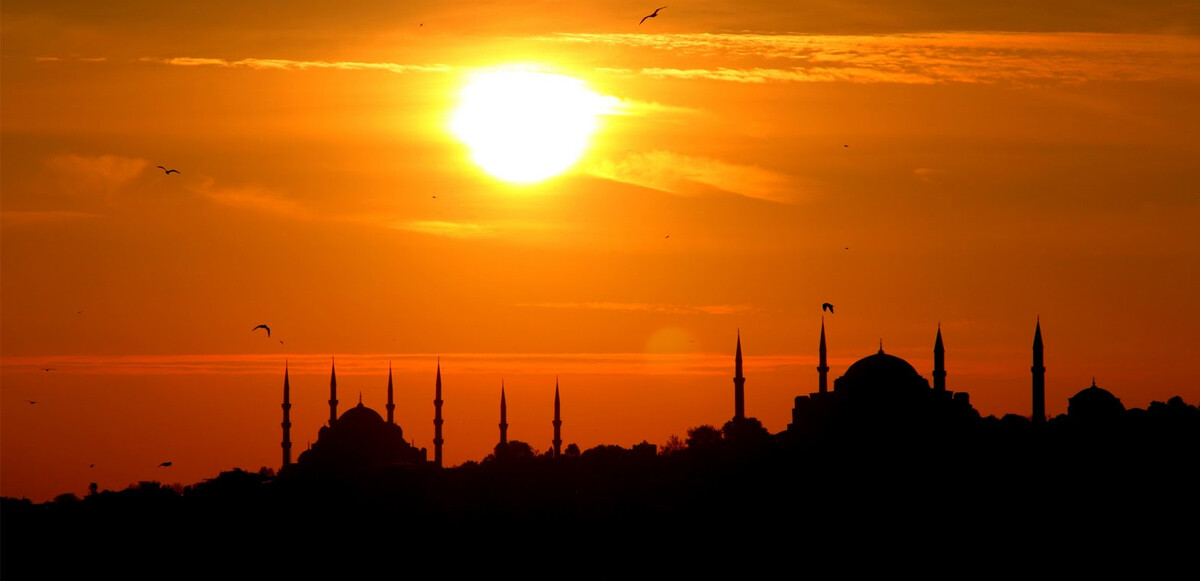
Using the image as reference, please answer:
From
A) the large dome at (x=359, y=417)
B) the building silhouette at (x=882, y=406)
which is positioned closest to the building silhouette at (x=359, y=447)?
the large dome at (x=359, y=417)

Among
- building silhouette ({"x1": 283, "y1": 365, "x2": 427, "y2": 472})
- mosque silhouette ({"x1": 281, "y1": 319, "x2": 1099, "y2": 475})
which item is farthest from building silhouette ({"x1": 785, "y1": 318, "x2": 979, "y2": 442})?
building silhouette ({"x1": 283, "y1": 365, "x2": 427, "y2": 472})

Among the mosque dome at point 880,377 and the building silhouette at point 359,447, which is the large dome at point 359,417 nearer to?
the building silhouette at point 359,447

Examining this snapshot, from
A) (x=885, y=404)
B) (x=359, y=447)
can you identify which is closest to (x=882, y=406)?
(x=885, y=404)

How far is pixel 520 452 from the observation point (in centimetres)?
12481

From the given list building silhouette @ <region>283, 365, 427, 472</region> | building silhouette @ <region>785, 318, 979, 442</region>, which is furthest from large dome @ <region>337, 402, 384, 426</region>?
building silhouette @ <region>785, 318, 979, 442</region>

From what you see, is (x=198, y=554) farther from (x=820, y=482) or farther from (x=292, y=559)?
(x=820, y=482)

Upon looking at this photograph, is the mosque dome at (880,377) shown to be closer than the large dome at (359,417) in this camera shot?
Yes

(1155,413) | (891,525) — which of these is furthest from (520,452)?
(891,525)

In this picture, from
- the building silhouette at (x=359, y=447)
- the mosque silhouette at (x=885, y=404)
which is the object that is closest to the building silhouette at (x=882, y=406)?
the mosque silhouette at (x=885, y=404)

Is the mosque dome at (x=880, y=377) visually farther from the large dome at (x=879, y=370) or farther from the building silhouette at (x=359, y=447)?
the building silhouette at (x=359, y=447)

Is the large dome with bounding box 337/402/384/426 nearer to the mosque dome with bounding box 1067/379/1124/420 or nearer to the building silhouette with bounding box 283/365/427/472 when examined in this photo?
the building silhouette with bounding box 283/365/427/472

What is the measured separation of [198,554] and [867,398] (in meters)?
27.4

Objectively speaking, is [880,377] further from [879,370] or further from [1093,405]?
[1093,405]

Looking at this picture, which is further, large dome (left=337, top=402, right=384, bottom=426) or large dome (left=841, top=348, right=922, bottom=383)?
large dome (left=337, top=402, right=384, bottom=426)
